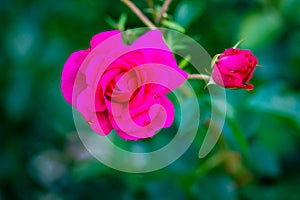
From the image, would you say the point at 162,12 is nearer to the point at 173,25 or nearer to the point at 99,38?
the point at 173,25

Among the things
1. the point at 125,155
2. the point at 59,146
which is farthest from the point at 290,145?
the point at 59,146

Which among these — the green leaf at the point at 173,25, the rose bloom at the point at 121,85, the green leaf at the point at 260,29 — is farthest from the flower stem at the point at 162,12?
the green leaf at the point at 260,29

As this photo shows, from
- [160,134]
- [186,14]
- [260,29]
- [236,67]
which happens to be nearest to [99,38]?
[236,67]

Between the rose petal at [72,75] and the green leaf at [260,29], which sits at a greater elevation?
the rose petal at [72,75]

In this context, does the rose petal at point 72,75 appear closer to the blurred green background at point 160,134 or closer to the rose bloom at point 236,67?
the rose bloom at point 236,67

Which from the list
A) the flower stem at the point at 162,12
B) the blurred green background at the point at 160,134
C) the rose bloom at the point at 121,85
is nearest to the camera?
the rose bloom at the point at 121,85

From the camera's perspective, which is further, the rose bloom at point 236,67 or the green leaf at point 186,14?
the green leaf at point 186,14

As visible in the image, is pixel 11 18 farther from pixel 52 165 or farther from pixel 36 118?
pixel 52 165
